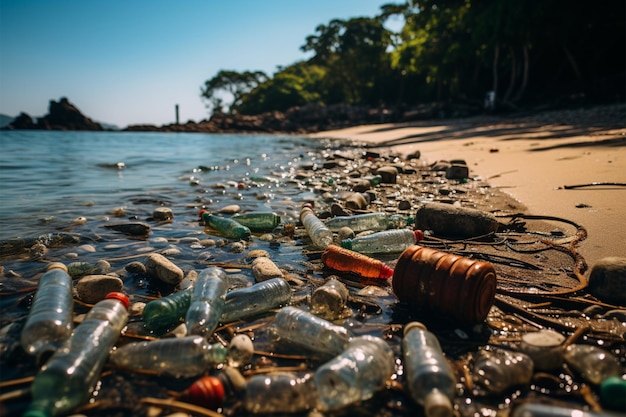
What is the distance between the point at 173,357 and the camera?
166 centimetres

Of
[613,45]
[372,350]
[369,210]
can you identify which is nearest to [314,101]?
[613,45]

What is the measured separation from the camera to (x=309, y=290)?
2504 millimetres

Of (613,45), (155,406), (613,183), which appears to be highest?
(613,45)

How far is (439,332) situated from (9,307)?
236 centimetres

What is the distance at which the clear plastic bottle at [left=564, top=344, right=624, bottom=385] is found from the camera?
1.52 m

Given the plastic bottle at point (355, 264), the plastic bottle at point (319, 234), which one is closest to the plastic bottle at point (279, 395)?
the plastic bottle at point (355, 264)

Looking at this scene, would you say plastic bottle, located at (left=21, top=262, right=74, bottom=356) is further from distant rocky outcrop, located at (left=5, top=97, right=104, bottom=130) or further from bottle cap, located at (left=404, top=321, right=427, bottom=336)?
distant rocky outcrop, located at (left=5, top=97, right=104, bottom=130)

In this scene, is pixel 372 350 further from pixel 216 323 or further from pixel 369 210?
pixel 369 210

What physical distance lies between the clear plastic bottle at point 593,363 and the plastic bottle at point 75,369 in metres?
1.92

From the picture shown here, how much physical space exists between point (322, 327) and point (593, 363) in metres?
1.11

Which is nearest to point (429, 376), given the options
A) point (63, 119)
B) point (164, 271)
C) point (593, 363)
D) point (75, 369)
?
point (593, 363)

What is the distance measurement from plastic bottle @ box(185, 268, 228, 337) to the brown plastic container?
3.30 feet

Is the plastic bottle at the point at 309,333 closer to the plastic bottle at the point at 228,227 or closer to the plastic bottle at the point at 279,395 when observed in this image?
the plastic bottle at the point at 279,395

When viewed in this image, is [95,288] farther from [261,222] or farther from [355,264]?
[261,222]
